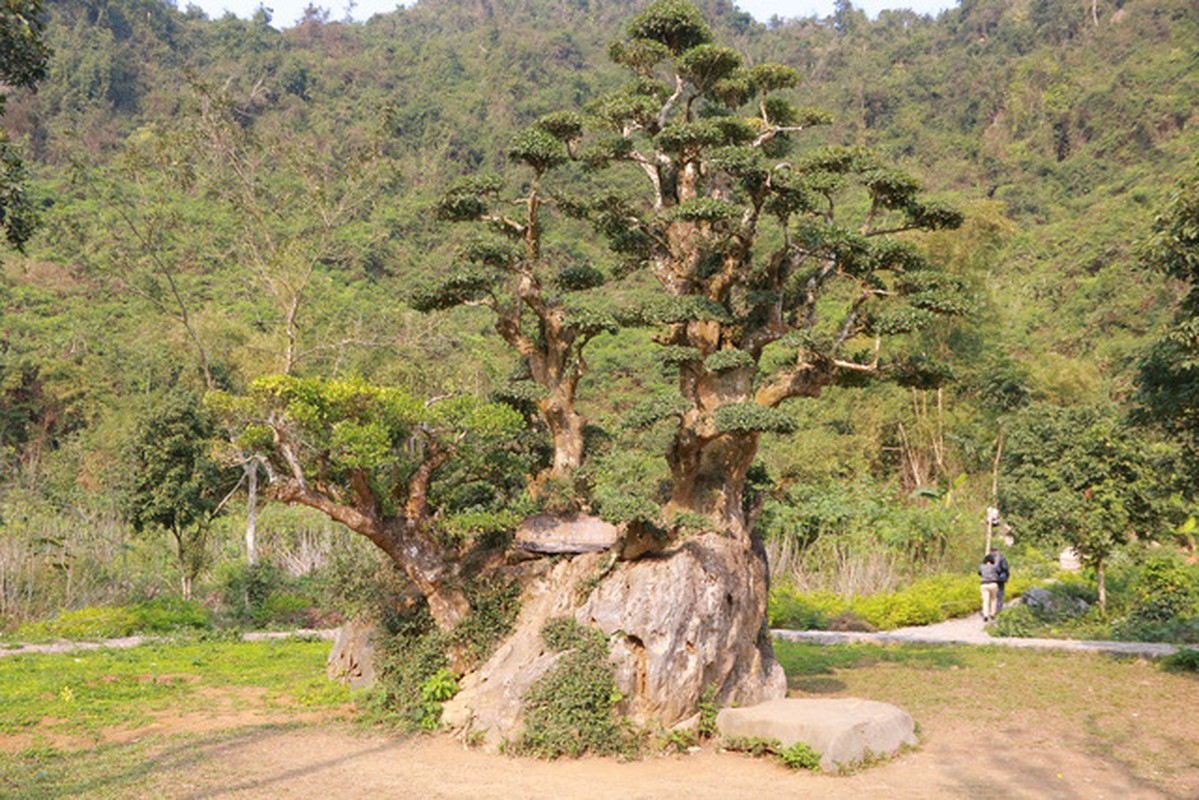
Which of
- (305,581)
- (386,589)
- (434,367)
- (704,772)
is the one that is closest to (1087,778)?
(704,772)

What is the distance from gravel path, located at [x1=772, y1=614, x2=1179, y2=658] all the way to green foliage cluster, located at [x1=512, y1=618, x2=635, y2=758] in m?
7.06

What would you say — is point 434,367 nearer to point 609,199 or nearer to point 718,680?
point 609,199

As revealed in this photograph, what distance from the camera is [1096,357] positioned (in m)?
29.3

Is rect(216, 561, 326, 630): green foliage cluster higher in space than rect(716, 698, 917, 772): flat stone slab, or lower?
higher

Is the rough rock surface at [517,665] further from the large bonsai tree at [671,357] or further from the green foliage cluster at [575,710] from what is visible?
the green foliage cluster at [575,710]

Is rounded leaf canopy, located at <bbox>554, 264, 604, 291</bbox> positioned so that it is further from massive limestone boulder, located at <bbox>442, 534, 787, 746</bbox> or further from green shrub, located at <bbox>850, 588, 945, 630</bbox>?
green shrub, located at <bbox>850, 588, 945, 630</bbox>

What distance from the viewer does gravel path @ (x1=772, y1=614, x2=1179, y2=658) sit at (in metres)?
12.5

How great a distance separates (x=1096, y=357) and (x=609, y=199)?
80.0ft

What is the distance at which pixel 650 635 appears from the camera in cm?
842

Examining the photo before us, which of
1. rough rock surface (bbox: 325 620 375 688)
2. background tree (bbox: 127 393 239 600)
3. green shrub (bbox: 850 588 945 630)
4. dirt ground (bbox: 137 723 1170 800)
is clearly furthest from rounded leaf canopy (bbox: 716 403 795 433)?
background tree (bbox: 127 393 239 600)

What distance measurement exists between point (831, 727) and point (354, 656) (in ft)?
16.7

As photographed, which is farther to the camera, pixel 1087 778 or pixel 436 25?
pixel 436 25

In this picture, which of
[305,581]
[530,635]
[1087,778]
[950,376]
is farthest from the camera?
[305,581]

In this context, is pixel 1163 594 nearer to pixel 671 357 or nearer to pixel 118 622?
pixel 671 357
